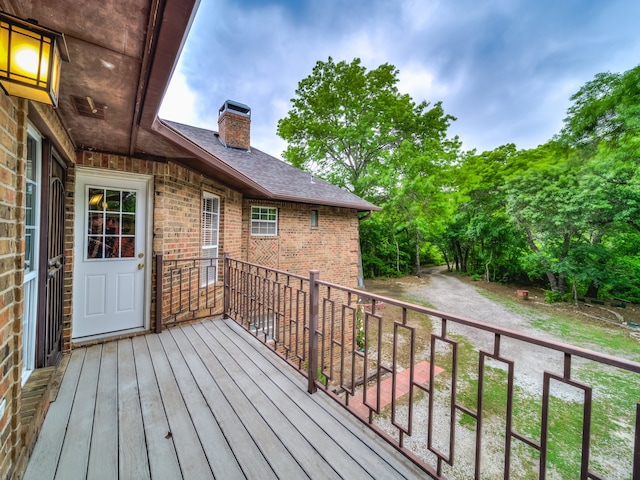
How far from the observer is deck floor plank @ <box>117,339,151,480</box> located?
144 centimetres

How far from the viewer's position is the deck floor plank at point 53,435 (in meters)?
1.40

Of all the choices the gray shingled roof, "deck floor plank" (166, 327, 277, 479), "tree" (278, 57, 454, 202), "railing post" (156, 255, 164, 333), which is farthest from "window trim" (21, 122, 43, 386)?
"tree" (278, 57, 454, 202)

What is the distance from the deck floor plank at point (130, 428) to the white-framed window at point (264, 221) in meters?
4.12

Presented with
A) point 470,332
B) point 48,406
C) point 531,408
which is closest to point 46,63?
point 48,406

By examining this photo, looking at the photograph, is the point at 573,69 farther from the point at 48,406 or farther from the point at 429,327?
the point at 48,406

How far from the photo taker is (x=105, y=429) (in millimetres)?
1721

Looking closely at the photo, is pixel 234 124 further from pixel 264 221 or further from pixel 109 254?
pixel 109 254

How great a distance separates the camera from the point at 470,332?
826cm

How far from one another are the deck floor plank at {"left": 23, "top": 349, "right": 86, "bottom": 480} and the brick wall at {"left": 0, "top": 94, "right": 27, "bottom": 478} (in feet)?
0.63

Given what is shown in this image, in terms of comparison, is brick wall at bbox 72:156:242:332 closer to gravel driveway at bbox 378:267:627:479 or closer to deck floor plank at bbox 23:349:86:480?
deck floor plank at bbox 23:349:86:480

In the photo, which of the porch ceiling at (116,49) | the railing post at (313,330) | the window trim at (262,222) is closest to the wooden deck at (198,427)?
the railing post at (313,330)

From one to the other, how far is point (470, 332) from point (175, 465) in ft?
29.6

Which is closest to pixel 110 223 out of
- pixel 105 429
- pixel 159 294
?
pixel 159 294

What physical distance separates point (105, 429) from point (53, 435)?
0.28 meters
